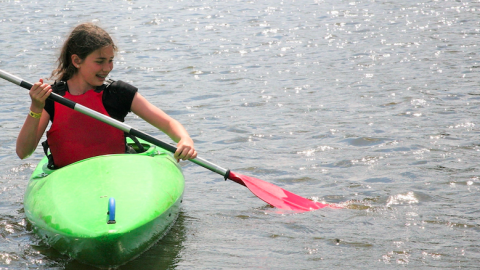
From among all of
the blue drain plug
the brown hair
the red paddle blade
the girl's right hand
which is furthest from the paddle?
the blue drain plug

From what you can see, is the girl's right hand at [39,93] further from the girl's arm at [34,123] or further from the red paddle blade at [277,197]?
the red paddle blade at [277,197]

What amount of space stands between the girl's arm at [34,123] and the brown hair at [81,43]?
0.29 m

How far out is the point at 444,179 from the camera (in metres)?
4.08

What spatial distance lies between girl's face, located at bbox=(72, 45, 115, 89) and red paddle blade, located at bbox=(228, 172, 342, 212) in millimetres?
1004

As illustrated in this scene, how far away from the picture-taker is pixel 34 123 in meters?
3.10

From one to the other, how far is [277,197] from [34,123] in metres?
1.56

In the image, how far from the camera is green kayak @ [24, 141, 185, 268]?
2605 millimetres

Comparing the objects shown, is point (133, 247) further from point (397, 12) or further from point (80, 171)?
point (397, 12)

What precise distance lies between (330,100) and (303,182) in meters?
2.26

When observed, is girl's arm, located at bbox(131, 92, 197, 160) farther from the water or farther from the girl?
the water

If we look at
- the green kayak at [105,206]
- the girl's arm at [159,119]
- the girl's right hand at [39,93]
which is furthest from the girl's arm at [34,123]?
the girl's arm at [159,119]

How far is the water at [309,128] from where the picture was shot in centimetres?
316

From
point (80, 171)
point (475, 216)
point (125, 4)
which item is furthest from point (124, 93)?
point (125, 4)

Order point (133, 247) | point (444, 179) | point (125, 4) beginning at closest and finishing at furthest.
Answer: point (133, 247) → point (444, 179) → point (125, 4)
